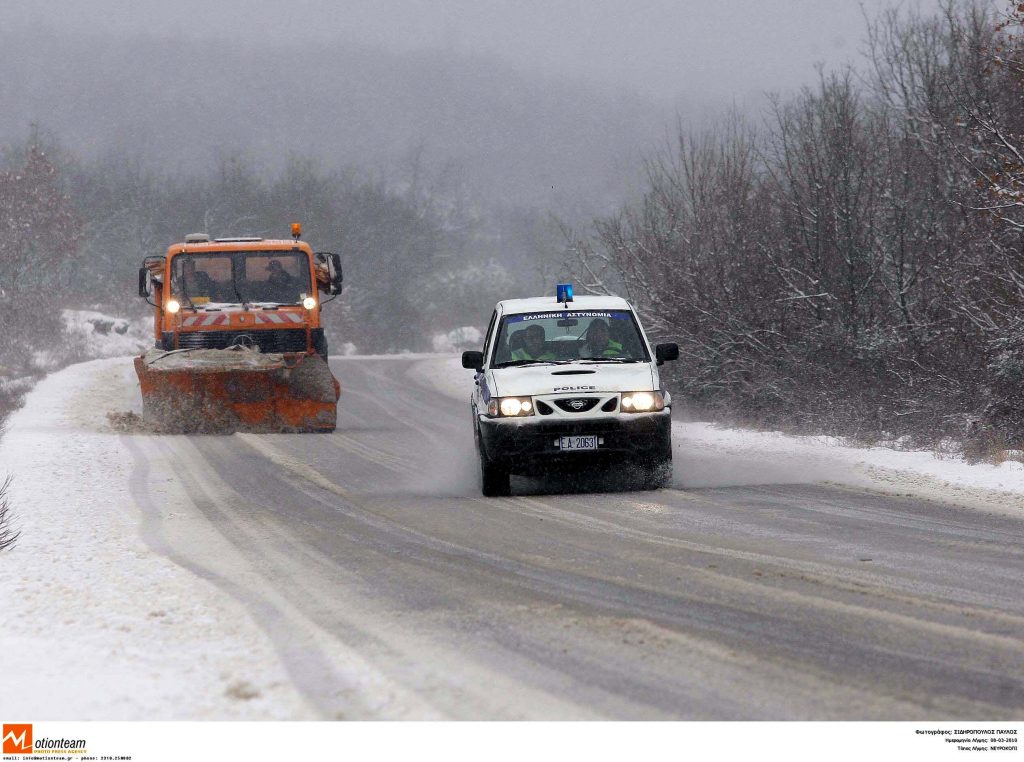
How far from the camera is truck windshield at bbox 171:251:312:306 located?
18.1m

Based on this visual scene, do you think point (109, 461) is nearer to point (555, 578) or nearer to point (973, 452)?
point (555, 578)

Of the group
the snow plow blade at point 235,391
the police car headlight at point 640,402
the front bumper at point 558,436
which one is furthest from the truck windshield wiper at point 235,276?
the police car headlight at point 640,402

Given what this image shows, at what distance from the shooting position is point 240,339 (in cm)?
1775

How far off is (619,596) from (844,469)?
688 cm

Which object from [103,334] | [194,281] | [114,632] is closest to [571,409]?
[114,632]

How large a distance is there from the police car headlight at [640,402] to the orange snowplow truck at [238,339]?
7.55 m

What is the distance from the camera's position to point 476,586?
21.3 ft

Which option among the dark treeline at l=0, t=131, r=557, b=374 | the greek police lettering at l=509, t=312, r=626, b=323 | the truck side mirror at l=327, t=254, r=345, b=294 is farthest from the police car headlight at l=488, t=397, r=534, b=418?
the dark treeline at l=0, t=131, r=557, b=374

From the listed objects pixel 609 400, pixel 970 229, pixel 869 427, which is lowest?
pixel 869 427

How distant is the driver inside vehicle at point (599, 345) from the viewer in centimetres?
1152

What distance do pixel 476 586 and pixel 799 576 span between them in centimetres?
174

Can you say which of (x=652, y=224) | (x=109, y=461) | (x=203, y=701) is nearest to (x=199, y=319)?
(x=109, y=461)

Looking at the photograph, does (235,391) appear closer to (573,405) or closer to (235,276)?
(235,276)

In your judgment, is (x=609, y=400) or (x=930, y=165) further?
(x=930, y=165)
